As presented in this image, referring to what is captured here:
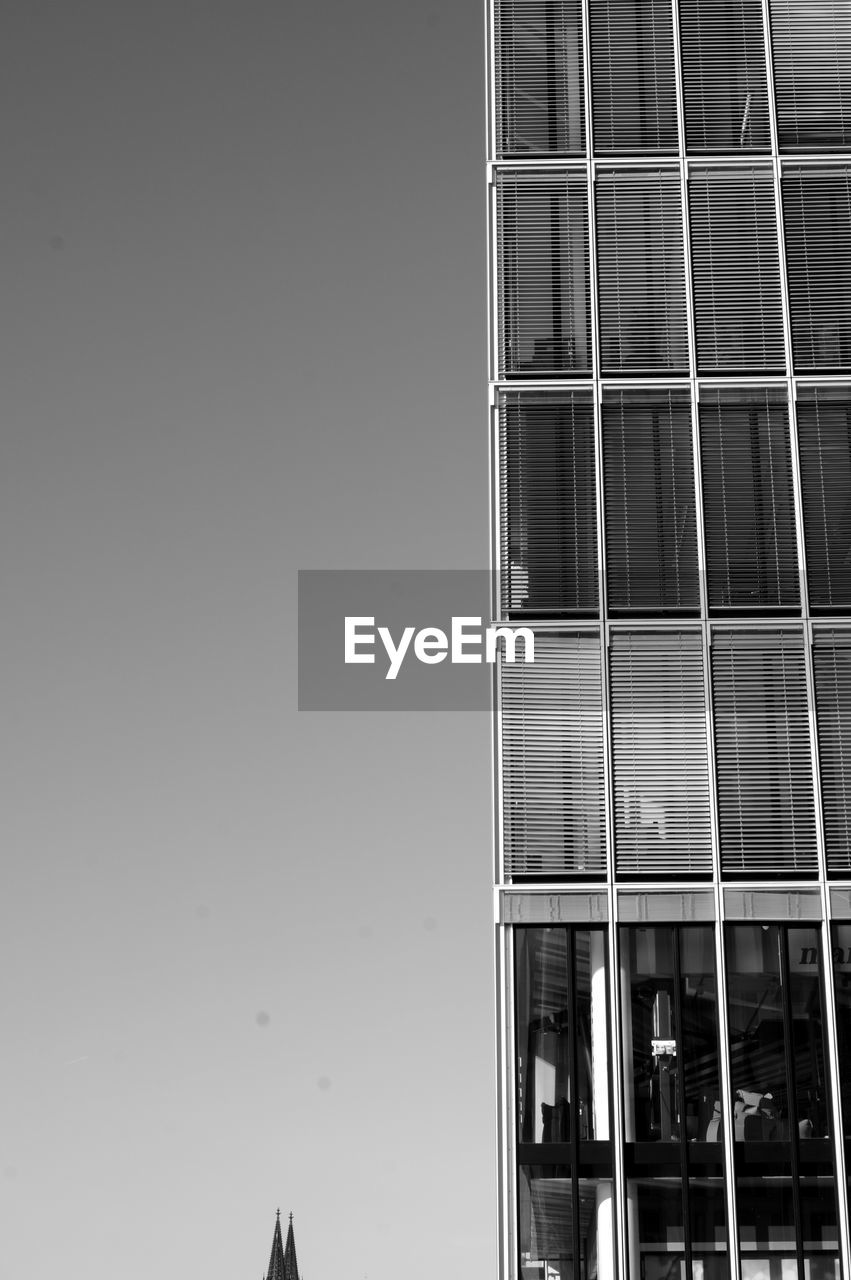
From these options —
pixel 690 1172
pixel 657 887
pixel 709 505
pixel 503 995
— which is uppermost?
pixel 709 505

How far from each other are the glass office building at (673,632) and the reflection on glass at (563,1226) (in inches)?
1.9

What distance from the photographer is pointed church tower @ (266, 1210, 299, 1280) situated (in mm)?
164875

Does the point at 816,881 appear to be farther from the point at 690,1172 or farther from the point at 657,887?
the point at 690,1172

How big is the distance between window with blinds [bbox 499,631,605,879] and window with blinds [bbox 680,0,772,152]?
10.1 meters

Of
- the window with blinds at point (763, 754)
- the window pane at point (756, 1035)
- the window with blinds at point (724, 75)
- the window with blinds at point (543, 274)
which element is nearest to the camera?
the window pane at point (756, 1035)

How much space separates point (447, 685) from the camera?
105 feet

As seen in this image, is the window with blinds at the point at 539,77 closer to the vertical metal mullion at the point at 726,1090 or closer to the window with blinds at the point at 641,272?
the window with blinds at the point at 641,272

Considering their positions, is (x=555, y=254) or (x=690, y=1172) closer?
(x=690, y=1172)

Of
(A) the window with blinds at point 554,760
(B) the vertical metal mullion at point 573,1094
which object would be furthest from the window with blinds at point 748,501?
(B) the vertical metal mullion at point 573,1094

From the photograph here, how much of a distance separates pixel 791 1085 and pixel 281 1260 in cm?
15011

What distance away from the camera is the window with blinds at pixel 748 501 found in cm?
2908

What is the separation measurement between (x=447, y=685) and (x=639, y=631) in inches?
181

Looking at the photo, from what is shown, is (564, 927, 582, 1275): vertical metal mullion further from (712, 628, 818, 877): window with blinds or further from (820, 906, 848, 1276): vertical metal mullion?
(820, 906, 848, 1276): vertical metal mullion

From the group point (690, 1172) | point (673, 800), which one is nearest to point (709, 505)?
point (673, 800)
